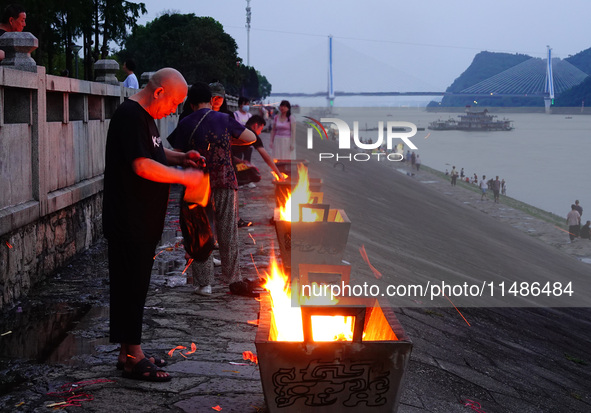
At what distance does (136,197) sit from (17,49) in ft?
11.5

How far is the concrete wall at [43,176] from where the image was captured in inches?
257

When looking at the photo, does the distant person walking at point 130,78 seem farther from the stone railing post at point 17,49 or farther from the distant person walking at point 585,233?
the distant person walking at point 585,233

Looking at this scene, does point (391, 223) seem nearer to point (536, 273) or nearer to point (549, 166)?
point (536, 273)

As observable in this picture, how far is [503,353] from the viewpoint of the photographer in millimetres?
8375

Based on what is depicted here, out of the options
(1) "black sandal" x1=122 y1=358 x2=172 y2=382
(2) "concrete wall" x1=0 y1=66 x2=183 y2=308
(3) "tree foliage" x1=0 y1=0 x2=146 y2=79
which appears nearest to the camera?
(1) "black sandal" x1=122 y1=358 x2=172 y2=382

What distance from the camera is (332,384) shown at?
3748 mm

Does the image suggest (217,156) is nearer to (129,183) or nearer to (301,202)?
(301,202)

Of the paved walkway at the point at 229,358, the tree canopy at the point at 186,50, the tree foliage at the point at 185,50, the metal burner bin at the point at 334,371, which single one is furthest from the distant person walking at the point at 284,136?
the tree foliage at the point at 185,50

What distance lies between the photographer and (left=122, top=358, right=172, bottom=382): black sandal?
15.1 feet

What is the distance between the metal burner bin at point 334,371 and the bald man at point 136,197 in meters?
1.20

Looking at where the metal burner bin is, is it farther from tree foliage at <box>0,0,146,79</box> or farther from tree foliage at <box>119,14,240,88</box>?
tree foliage at <box>119,14,240,88</box>

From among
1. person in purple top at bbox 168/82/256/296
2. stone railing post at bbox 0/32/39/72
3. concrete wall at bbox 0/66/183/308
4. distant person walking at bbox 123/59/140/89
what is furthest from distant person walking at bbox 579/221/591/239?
stone railing post at bbox 0/32/39/72

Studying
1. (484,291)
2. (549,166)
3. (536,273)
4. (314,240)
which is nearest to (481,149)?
(549,166)

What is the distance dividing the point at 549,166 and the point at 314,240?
381 feet
